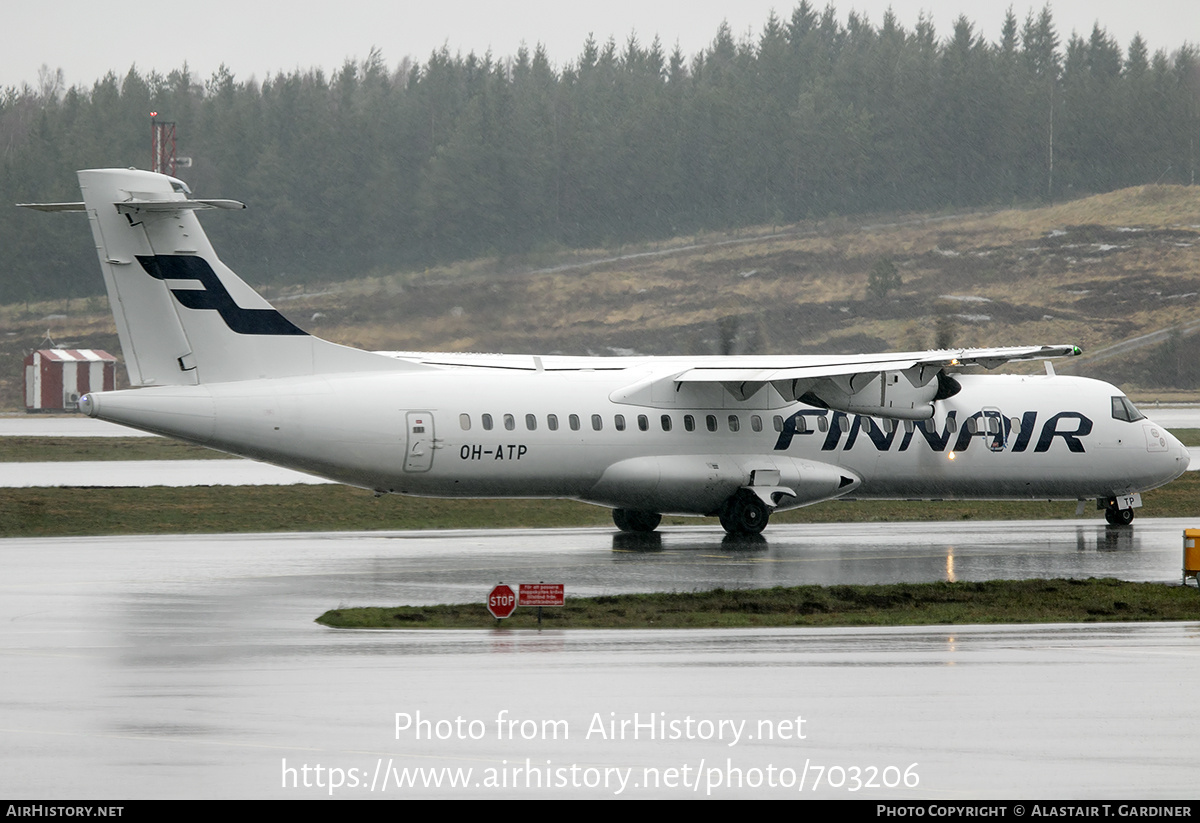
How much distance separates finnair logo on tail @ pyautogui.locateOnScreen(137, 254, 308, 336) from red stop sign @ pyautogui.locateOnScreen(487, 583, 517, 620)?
9.50 m

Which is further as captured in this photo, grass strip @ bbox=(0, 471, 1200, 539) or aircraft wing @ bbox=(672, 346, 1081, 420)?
grass strip @ bbox=(0, 471, 1200, 539)

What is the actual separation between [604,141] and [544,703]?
9655 centimetres

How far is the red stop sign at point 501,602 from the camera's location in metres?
16.4

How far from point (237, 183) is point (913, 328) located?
41.3 m

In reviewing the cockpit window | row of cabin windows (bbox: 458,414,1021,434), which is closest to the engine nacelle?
row of cabin windows (bbox: 458,414,1021,434)

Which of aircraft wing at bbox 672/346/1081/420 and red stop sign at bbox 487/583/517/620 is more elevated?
aircraft wing at bbox 672/346/1081/420

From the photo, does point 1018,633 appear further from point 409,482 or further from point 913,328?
point 913,328

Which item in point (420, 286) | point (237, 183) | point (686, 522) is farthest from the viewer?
point (237, 183)

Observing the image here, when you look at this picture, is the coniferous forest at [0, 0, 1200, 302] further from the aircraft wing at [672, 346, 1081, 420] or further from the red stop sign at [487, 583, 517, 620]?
the red stop sign at [487, 583, 517, 620]

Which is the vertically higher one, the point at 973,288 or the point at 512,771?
the point at 973,288

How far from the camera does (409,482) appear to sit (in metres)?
25.1

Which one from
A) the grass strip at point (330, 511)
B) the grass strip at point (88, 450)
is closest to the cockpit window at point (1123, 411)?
the grass strip at point (330, 511)

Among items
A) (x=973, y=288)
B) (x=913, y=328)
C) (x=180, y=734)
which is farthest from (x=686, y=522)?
(x=973, y=288)

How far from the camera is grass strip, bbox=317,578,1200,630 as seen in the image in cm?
1669
